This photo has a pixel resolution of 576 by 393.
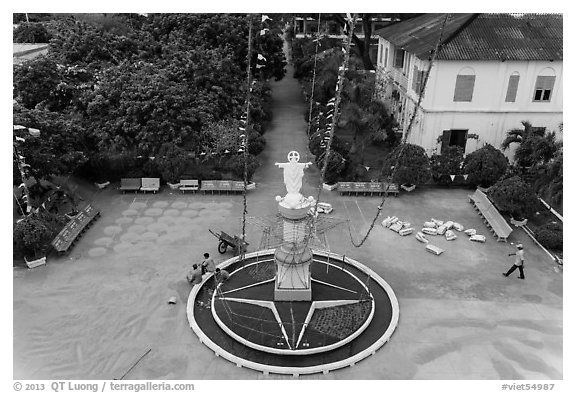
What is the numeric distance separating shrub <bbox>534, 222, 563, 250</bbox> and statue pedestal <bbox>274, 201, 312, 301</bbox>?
11909 millimetres

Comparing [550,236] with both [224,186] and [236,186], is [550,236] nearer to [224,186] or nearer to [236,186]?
[236,186]

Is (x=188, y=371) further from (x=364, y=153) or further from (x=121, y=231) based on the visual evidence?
(x=364, y=153)

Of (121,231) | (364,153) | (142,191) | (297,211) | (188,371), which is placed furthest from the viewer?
(364,153)

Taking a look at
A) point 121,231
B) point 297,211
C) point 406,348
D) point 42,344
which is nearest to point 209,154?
point 121,231

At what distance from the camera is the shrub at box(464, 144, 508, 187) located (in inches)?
1182

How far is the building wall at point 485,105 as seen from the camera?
32406mm

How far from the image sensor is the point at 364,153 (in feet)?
121

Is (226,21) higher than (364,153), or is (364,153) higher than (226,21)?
(226,21)

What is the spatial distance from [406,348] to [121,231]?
14831 mm

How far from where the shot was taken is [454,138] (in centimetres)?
3441

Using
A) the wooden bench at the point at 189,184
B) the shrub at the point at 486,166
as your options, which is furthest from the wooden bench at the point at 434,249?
the wooden bench at the point at 189,184

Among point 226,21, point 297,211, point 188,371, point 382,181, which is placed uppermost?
point 226,21

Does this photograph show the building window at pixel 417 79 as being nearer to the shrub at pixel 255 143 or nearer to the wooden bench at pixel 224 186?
the shrub at pixel 255 143

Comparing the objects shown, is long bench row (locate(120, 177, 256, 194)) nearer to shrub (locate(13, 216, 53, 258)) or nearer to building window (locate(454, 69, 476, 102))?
shrub (locate(13, 216, 53, 258))
